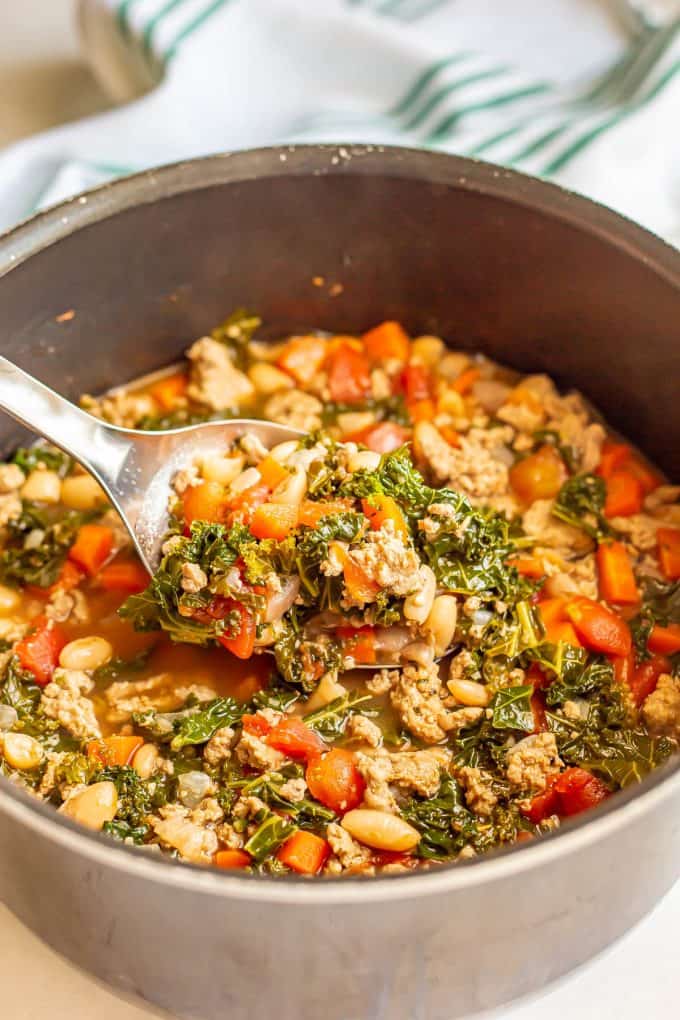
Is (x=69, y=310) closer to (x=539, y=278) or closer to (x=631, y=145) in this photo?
(x=539, y=278)

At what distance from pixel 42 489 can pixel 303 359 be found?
2.97ft

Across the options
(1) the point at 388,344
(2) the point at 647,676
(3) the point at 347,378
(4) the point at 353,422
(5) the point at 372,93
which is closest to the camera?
(2) the point at 647,676

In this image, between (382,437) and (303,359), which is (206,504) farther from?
(303,359)

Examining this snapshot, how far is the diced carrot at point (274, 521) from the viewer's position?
278 cm

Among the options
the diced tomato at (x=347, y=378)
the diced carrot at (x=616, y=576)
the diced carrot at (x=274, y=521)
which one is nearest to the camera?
the diced carrot at (x=274, y=521)

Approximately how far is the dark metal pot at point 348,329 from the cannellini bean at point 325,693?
77 cm

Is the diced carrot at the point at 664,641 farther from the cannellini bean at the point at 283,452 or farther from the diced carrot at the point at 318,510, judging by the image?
the cannellini bean at the point at 283,452

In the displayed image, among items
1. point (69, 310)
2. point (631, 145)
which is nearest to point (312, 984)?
point (69, 310)

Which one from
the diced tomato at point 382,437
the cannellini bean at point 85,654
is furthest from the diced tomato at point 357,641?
the diced tomato at point 382,437

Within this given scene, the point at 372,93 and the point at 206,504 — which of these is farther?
the point at 372,93

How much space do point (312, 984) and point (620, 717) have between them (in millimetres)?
1098

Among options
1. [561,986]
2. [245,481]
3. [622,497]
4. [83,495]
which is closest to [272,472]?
[245,481]

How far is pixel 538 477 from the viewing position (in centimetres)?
340

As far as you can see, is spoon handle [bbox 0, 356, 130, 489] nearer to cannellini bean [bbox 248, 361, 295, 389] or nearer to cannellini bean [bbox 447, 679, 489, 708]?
cannellini bean [bbox 248, 361, 295, 389]
